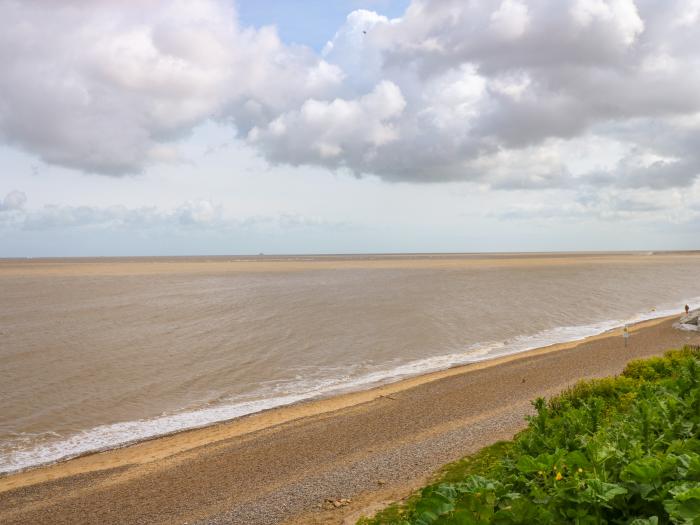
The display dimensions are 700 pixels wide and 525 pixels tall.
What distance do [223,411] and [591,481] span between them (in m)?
14.7

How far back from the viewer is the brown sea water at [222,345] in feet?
55.7

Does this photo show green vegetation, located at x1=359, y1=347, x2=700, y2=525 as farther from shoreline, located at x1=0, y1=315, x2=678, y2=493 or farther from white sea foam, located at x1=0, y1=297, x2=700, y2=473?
white sea foam, located at x1=0, y1=297, x2=700, y2=473

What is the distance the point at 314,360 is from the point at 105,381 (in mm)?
9049

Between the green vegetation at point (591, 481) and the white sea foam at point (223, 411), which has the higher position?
the green vegetation at point (591, 481)

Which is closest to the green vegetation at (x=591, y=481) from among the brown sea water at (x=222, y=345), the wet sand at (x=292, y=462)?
the wet sand at (x=292, y=462)

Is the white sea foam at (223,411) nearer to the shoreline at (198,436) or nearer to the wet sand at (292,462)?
the shoreline at (198,436)

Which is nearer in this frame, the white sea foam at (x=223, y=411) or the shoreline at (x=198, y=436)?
the shoreline at (x=198, y=436)

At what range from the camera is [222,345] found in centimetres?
2786

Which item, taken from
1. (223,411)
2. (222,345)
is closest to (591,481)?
(223,411)

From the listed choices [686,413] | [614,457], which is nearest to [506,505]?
[614,457]

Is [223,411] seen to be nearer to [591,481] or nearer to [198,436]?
[198,436]

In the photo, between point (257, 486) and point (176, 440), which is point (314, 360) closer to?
point (176, 440)

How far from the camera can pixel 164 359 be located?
25.0m

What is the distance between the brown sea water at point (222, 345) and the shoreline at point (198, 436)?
519 millimetres
